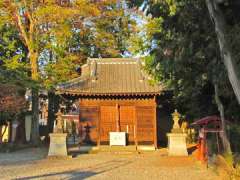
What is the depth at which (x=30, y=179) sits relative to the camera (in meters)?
13.9

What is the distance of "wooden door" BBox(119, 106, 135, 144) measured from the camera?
27094 millimetres

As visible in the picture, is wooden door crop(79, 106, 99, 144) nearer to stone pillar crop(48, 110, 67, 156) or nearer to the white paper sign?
the white paper sign

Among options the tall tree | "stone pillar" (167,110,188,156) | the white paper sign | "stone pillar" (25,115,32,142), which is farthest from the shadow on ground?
"stone pillar" (25,115,32,142)

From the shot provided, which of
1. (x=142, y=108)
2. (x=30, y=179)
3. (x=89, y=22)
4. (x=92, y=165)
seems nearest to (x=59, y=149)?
(x=92, y=165)

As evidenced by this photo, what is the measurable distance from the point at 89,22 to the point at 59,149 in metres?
14.7

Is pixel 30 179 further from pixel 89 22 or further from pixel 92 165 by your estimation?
pixel 89 22

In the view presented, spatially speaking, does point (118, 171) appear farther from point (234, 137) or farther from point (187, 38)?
point (187, 38)

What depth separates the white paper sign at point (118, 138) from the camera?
26.0 m

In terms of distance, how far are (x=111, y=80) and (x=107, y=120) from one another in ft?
8.09

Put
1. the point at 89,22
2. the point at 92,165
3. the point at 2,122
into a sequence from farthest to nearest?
the point at 89,22, the point at 2,122, the point at 92,165

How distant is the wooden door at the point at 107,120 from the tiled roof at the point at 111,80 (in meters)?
1.36

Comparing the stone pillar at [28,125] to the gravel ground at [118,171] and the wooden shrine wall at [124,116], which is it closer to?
the wooden shrine wall at [124,116]

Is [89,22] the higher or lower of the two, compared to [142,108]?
higher

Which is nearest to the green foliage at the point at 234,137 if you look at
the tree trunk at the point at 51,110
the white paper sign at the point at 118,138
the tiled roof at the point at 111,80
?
the tiled roof at the point at 111,80
